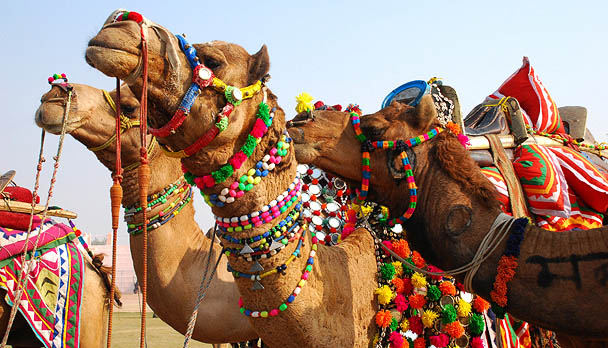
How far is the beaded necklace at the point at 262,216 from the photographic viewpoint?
2.63 meters

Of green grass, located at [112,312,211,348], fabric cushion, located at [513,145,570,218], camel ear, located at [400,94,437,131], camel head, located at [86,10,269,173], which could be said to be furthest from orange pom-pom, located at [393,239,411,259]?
green grass, located at [112,312,211,348]

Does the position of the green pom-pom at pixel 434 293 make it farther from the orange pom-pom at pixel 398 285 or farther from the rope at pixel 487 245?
the rope at pixel 487 245

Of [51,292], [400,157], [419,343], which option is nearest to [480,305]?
[419,343]

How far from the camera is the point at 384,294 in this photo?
132 inches

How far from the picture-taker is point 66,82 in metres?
4.09

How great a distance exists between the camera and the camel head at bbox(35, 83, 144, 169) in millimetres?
3832

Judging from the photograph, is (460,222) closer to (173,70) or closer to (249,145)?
(249,145)

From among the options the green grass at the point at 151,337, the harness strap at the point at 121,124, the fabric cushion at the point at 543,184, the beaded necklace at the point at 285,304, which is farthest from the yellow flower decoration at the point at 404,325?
the green grass at the point at 151,337

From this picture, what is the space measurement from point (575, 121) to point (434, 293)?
8.52 feet

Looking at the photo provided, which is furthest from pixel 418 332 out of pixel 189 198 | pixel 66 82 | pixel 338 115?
pixel 66 82

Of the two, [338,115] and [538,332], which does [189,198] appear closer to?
[338,115]

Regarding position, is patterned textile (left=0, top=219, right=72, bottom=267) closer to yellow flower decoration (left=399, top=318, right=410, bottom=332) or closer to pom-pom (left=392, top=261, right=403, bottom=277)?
pom-pom (left=392, top=261, right=403, bottom=277)

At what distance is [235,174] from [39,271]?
3.64m

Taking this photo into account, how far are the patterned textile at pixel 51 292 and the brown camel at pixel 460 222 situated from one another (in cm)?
345
